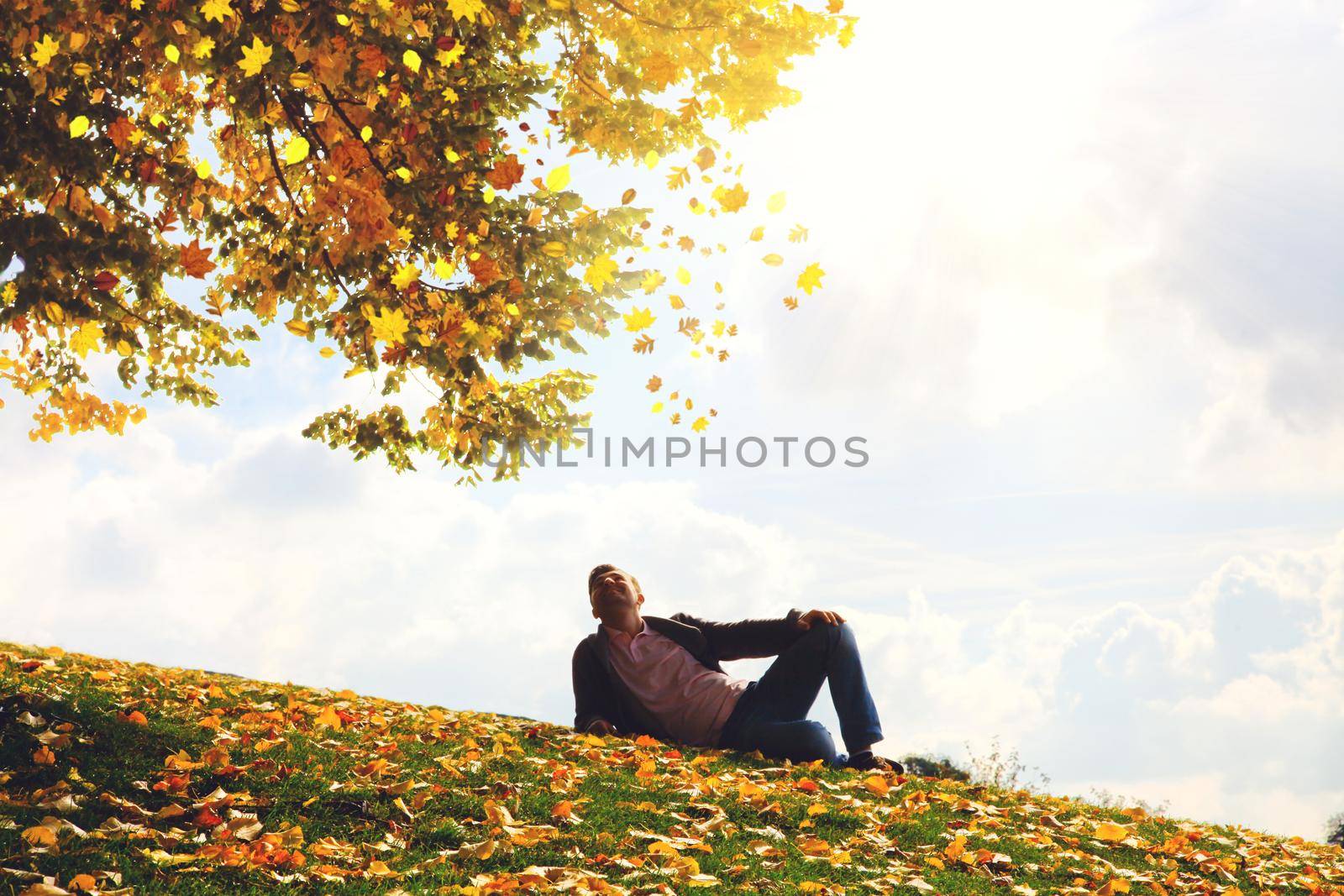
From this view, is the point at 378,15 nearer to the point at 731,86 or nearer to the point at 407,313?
the point at 407,313

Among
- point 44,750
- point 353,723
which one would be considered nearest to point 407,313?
point 353,723

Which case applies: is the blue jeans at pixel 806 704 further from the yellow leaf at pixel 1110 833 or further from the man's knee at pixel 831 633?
the yellow leaf at pixel 1110 833

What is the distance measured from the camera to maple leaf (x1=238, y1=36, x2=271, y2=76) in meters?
5.66

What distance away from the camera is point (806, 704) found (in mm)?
7129

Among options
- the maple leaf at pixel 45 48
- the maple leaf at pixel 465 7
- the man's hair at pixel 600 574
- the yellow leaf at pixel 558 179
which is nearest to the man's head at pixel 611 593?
the man's hair at pixel 600 574

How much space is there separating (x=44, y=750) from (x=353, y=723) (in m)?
2.10

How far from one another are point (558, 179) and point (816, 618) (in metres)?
3.92

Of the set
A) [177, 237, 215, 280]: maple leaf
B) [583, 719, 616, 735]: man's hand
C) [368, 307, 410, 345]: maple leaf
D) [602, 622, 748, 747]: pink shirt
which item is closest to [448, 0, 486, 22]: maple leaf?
[368, 307, 410, 345]: maple leaf

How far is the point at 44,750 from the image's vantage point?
533 centimetres

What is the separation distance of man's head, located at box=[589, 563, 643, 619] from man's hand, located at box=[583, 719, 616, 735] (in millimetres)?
814

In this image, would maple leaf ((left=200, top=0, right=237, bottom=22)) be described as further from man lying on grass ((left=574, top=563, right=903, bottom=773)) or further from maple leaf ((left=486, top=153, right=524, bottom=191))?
man lying on grass ((left=574, top=563, right=903, bottom=773))

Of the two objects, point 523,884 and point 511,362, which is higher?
point 511,362

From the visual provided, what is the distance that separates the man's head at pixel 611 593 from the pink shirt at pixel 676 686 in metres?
0.19

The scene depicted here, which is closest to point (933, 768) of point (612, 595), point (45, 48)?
point (612, 595)
